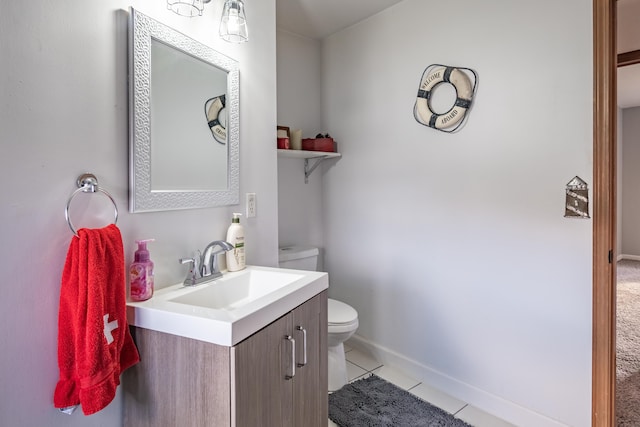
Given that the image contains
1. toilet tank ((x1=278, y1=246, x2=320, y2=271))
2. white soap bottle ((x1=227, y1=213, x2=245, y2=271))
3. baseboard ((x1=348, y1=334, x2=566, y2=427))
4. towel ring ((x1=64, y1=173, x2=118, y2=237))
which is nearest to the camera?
towel ring ((x1=64, y1=173, x2=118, y2=237))

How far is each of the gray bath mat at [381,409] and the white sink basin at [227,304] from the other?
0.92 metres

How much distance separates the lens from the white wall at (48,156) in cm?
82

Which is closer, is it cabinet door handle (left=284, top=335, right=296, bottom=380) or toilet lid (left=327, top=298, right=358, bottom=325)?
cabinet door handle (left=284, top=335, right=296, bottom=380)

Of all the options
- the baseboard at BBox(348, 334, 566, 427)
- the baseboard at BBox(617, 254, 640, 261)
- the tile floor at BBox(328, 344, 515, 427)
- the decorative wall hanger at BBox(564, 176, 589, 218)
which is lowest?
the tile floor at BBox(328, 344, 515, 427)

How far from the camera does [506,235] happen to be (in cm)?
182

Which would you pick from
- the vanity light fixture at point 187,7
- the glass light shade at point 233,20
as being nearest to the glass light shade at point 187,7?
the vanity light fixture at point 187,7

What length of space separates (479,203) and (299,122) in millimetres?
1418

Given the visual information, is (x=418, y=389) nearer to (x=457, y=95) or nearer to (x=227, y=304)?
(x=227, y=304)

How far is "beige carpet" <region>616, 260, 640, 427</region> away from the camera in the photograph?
1.84m

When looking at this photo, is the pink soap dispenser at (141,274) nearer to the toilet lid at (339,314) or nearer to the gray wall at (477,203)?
the toilet lid at (339,314)

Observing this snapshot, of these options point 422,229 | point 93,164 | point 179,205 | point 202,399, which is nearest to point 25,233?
point 93,164

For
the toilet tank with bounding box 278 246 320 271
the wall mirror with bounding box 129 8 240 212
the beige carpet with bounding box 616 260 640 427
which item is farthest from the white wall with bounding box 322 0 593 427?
the wall mirror with bounding box 129 8 240 212

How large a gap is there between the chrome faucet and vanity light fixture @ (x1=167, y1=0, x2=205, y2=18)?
0.85m

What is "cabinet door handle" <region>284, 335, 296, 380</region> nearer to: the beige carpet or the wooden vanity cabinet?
the wooden vanity cabinet
